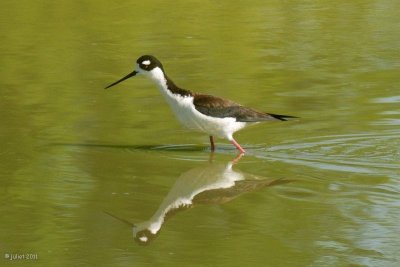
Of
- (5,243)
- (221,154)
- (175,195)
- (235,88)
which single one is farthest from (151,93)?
(5,243)

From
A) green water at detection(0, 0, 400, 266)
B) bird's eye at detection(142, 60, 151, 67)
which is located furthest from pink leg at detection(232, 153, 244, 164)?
bird's eye at detection(142, 60, 151, 67)

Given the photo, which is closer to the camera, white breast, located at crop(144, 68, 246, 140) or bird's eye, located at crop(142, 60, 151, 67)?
white breast, located at crop(144, 68, 246, 140)

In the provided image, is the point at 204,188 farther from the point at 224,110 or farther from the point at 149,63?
the point at 149,63

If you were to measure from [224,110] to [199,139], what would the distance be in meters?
0.94

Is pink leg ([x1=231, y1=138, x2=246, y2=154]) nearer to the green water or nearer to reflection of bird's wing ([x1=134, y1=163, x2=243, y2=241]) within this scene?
the green water

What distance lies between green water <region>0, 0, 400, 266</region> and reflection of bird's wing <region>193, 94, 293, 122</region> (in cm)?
33

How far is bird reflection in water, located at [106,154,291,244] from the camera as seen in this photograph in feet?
30.4

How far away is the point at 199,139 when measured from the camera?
1253 centimetres

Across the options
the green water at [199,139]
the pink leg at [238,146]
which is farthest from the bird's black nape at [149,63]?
the pink leg at [238,146]

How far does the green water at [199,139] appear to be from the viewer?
340 inches

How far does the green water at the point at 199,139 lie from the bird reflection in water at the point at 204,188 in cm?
2

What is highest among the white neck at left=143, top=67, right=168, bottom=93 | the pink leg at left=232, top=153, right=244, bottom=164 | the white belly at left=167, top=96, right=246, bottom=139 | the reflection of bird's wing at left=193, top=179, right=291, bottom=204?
the white neck at left=143, top=67, right=168, bottom=93

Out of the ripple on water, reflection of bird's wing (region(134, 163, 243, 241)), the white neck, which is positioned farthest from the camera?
the white neck

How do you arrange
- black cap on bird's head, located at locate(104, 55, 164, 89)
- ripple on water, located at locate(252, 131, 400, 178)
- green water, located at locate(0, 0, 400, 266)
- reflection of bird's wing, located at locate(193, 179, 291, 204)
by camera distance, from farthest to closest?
black cap on bird's head, located at locate(104, 55, 164, 89)
ripple on water, located at locate(252, 131, 400, 178)
reflection of bird's wing, located at locate(193, 179, 291, 204)
green water, located at locate(0, 0, 400, 266)
